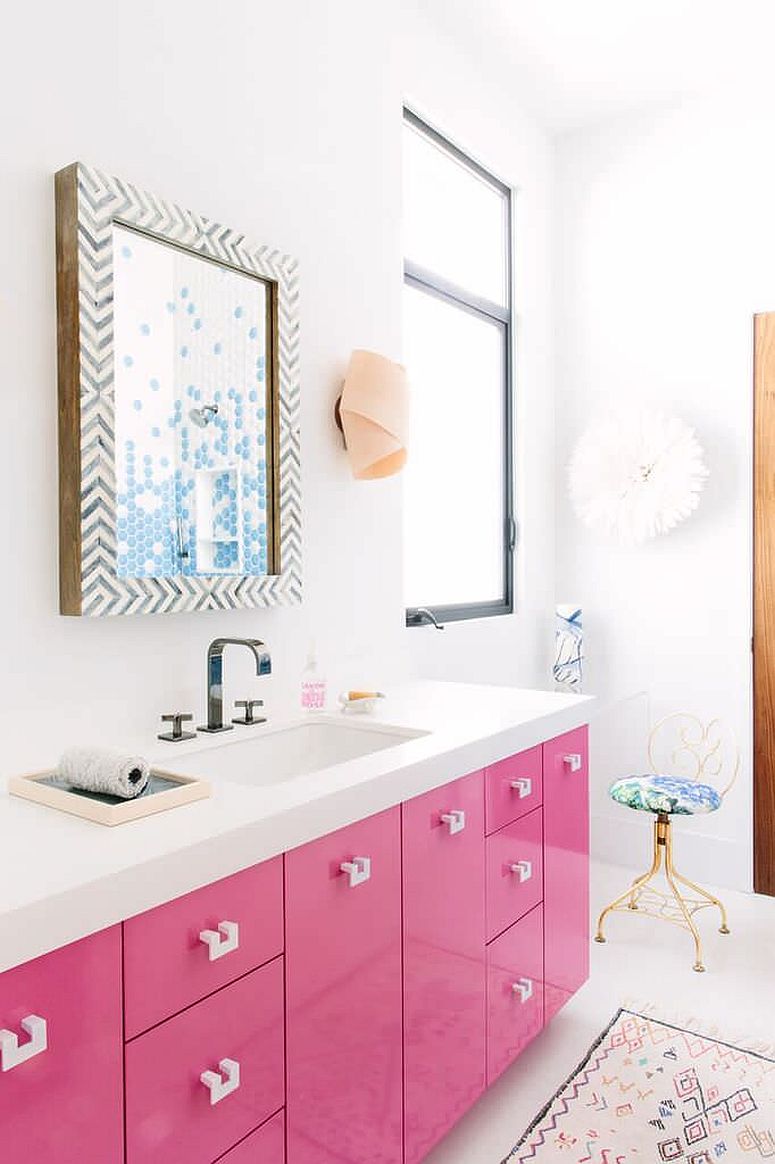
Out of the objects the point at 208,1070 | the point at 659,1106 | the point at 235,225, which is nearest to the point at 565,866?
the point at 659,1106

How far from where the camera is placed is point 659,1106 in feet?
6.24

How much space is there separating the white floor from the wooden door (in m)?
0.24

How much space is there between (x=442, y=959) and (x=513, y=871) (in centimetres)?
32

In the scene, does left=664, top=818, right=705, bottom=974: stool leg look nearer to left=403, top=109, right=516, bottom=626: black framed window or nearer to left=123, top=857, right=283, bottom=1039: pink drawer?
left=403, top=109, right=516, bottom=626: black framed window

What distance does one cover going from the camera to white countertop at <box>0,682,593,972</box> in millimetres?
940

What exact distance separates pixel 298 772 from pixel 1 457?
0.90m

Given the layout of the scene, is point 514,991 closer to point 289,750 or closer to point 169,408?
point 289,750

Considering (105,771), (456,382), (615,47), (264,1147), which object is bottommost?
(264,1147)

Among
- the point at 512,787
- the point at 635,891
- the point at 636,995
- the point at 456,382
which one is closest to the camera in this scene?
the point at 512,787

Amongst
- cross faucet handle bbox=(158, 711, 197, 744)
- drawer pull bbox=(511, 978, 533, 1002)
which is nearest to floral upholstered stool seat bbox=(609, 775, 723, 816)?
drawer pull bbox=(511, 978, 533, 1002)

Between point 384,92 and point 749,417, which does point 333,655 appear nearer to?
point 384,92

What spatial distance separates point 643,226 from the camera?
10.8 ft

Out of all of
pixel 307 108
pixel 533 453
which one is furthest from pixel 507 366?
pixel 307 108

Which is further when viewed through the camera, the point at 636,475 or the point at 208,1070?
the point at 636,475
